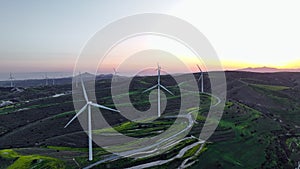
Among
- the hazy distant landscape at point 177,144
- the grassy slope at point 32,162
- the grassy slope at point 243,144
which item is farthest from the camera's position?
the grassy slope at point 243,144

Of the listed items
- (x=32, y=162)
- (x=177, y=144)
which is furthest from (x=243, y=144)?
(x=32, y=162)

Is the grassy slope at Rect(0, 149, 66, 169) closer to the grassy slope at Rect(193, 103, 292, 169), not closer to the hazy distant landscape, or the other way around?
the hazy distant landscape

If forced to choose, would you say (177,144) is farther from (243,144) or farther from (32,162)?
(32,162)

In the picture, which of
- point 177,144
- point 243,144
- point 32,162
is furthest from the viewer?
point 243,144

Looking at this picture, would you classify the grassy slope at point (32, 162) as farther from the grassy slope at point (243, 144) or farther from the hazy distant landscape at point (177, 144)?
the grassy slope at point (243, 144)

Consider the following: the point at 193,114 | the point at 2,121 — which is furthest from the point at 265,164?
the point at 2,121

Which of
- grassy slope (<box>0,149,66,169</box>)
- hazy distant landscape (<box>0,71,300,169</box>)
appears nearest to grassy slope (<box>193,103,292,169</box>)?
hazy distant landscape (<box>0,71,300,169</box>)

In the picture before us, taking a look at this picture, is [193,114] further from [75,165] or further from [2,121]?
[2,121]

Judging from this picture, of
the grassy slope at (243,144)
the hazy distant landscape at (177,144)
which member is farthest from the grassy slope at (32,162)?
the grassy slope at (243,144)

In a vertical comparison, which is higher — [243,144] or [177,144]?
[177,144]

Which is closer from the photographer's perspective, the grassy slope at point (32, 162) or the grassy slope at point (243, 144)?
the grassy slope at point (32, 162)

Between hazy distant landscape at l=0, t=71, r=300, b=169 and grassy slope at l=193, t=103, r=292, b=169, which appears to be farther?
grassy slope at l=193, t=103, r=292, b=169
